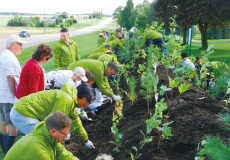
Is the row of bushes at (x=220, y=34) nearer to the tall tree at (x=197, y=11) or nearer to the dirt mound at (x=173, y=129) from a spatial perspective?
the tall tree at (x=197, y=11)

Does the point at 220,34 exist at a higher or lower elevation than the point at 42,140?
higher

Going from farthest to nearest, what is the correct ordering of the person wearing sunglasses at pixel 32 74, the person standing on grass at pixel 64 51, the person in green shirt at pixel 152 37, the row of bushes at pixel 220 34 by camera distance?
the row of bushes at pixel 220 34 < the person in green shirt at pixel 152 37 < the person standing on grass at pixel 64 51 < the person wearing sunglasses at pixel 32 74

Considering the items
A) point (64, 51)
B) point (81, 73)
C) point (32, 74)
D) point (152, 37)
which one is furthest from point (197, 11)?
point (32, 74)

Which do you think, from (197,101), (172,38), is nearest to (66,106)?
(197,101)

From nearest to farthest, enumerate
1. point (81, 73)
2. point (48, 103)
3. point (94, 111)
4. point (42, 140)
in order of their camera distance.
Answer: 1. point (42, 140)
2. point (48, 103)
3. point (81, 73)
4. point (94, 111)

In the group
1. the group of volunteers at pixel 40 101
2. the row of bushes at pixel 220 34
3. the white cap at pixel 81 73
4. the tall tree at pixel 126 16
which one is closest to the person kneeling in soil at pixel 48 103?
the group of volunteers at pixel 40 101

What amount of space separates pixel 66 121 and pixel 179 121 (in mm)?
1735

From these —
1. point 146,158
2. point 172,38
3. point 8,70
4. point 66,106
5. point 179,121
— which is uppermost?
point 172,38

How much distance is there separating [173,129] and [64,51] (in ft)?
10.2

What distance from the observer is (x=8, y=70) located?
3139 mm

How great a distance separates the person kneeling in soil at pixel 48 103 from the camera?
2.39 meters

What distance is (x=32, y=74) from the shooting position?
3047 mm

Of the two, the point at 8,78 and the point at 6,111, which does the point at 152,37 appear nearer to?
the point at 8,78

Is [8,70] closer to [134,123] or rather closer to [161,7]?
[134,123]
